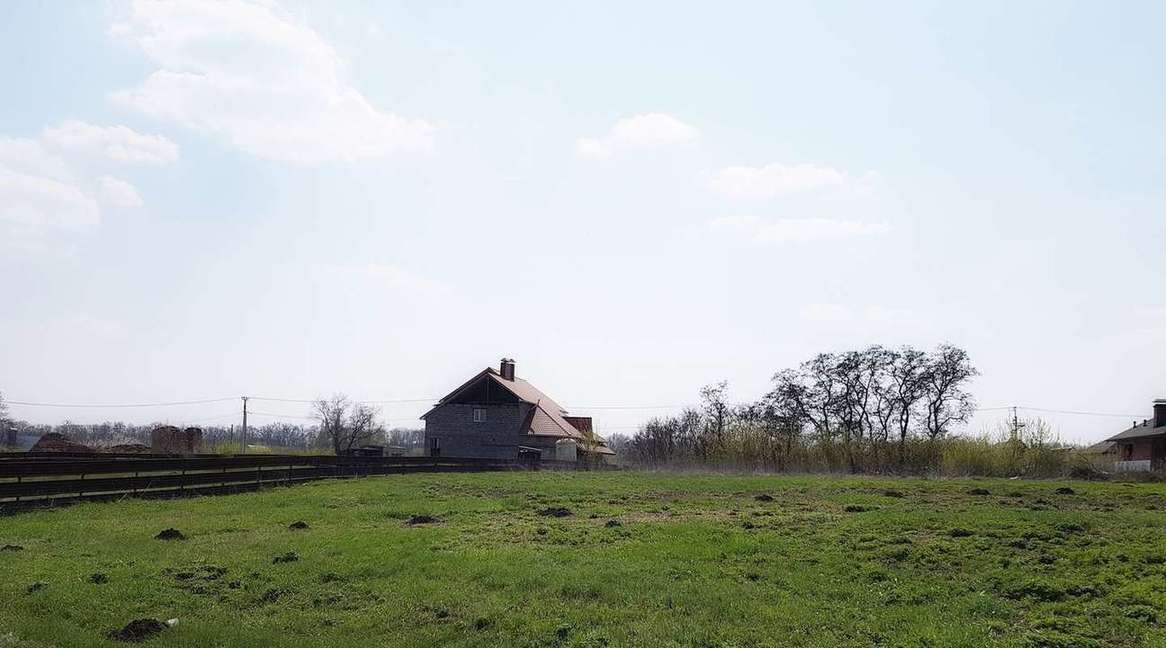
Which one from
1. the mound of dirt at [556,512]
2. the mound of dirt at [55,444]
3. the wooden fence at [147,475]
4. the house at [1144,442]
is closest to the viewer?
the mound of dirt at [556,512]

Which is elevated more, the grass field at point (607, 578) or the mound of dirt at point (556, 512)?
the grass field at point (607, 578)

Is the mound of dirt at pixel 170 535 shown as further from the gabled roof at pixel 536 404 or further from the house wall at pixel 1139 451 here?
the house wall at pixel 1139 451

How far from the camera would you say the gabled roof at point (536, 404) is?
67.6 meters

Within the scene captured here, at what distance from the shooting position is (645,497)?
944 inches

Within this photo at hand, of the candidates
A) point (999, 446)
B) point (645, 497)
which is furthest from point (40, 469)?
point (999, 446)

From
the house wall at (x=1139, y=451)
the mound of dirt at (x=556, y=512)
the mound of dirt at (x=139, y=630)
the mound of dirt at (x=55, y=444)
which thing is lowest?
the house wall at (x=1139, y=451)

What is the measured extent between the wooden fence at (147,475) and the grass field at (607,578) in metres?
1.57

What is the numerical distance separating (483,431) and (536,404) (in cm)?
584

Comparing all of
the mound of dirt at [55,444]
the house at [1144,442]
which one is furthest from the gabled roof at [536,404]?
the house at [1144,442]

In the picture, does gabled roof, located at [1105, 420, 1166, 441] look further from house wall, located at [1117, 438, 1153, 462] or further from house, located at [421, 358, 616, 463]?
house, located at [421, 358, 616, 463]

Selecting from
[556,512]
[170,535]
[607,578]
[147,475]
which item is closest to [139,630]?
[607,578]

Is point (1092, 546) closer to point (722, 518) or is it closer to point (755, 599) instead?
point (755, 599)

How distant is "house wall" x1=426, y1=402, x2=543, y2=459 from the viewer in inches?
2630

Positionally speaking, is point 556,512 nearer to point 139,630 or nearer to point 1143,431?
point 139,630
